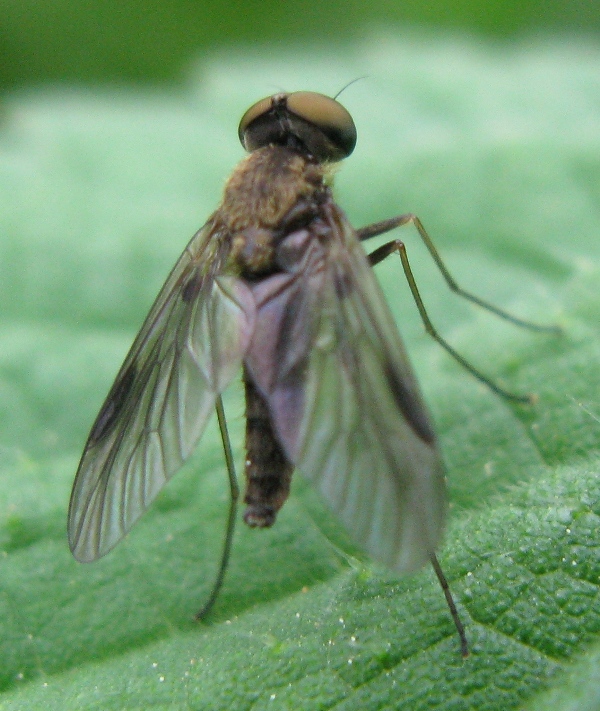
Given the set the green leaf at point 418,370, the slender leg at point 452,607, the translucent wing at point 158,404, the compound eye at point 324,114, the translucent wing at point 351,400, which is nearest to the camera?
the translucent wing at point 351,400

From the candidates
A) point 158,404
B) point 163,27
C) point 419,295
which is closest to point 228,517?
point 158,404

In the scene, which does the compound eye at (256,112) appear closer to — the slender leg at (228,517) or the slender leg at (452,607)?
the slender leg at (228,517)

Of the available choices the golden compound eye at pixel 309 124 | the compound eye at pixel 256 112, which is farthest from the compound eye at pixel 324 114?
the compound eye at pixel 256 112

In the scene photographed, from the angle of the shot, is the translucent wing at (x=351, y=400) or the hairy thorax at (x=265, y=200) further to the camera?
the hairy thorax at (x=265, y=200)

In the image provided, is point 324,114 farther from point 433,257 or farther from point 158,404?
point 158,404

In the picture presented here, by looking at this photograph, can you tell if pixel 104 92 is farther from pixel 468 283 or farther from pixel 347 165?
pixel 468 283

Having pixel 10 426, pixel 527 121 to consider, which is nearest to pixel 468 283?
pixel 527 121
